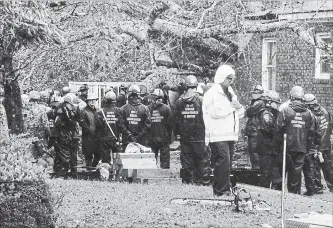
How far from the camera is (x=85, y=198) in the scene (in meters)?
12.7

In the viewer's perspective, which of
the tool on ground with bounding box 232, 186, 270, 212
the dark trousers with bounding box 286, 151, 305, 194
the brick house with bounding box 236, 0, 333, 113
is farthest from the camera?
the brick house with bounding box 236, 0, 333, 113

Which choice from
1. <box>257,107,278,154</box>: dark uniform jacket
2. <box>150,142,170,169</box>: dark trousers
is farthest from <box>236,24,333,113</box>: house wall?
<box>257,107,278,154</box>: dark uniform jacket

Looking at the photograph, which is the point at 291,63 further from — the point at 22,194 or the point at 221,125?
the point at 22,194

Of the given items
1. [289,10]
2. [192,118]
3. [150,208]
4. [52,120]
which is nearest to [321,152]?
[192,118]

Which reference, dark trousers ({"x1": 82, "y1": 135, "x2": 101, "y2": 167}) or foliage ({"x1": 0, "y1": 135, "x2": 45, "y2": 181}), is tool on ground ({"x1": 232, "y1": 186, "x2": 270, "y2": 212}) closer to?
foliage ({"x1": 0, "y1": 135, "x2": 45, "y2": 181})

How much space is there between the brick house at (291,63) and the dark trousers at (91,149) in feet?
27.1

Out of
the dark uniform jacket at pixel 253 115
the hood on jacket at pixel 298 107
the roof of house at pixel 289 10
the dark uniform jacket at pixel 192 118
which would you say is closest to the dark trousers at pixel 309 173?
the hood on jacket at pixel 298 107

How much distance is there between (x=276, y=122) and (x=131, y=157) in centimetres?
297

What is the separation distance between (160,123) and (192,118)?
212cm

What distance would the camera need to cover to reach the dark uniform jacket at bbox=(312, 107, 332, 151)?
53.7 feet

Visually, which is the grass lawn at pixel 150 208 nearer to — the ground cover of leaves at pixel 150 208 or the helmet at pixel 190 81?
the ground cover of leaves at pixel 150 208

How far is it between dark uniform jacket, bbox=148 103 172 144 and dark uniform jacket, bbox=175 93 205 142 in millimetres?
1879

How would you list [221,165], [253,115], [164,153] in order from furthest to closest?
[164,153]
[253,115]
[221,165]

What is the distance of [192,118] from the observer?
52.6ft
